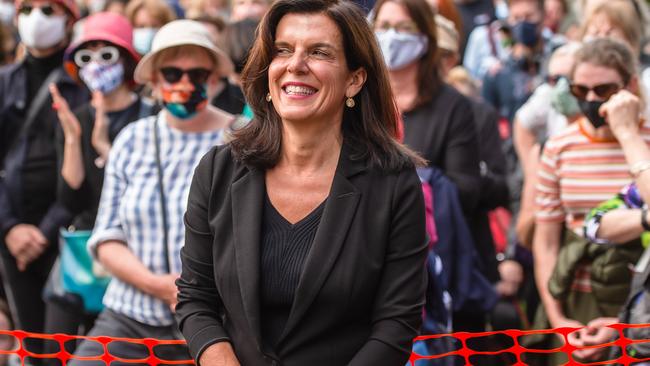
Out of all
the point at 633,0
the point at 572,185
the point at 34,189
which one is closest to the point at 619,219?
the point at 572,185

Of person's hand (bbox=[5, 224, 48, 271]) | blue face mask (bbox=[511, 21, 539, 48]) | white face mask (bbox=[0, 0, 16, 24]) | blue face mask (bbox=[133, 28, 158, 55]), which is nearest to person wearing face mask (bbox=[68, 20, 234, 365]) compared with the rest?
person's hand (bbox=[5, 224, 48, 271])

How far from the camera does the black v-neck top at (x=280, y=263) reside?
342 centimetres

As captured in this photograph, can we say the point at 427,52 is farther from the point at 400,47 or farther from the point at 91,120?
the point at 91,120

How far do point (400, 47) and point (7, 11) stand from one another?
293 inches

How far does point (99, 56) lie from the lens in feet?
20.8

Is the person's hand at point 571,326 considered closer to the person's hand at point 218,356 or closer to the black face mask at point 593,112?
the black face mask at point 593,112

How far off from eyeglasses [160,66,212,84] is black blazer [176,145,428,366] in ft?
5.93

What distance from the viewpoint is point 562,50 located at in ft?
22.5

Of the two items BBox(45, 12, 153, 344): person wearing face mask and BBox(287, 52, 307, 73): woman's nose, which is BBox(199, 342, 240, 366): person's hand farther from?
BBox(45, 12, 153, 344): person wearing face mask

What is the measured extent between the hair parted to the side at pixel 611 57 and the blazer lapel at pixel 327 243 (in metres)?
2.05

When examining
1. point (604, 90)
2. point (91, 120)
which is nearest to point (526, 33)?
point (604, 90)

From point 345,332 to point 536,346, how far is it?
215 centimetres

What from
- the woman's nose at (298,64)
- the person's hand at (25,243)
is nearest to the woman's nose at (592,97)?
the woman's nose at (298,64)

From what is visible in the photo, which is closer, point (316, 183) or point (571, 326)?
point (316, 183)
